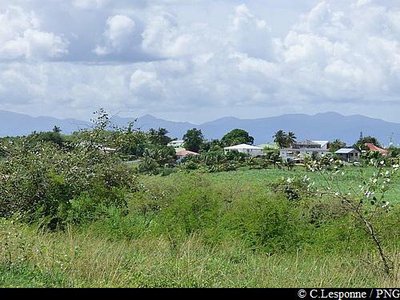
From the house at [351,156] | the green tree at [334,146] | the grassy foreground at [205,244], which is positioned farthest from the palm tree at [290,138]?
the house at [351,156]

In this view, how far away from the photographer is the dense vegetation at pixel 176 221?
8.77 meters

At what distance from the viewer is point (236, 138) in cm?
5012

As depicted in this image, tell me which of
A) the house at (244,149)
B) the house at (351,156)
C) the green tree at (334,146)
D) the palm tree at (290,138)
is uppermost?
the house at (351,156)

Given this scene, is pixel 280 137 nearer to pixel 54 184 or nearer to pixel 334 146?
pixel 334 146

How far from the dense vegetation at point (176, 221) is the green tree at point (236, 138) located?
66.6 feet

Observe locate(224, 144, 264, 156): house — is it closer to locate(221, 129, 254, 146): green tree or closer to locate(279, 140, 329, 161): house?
locate(221, 129, 254, 146): green tree

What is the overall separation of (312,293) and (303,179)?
906cm

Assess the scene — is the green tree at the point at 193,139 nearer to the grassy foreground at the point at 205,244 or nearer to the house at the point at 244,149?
the house at the point at 244,149

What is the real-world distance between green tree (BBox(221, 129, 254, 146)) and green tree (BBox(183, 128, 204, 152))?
1.59 metres

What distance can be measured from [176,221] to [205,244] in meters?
2.40

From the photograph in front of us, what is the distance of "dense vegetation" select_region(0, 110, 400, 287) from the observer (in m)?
8.77

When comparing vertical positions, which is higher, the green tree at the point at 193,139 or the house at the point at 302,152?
the house at the point at 302,152

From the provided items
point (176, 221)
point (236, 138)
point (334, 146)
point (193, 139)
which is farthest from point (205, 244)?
point (236, 138)

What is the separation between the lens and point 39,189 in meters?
19.0
